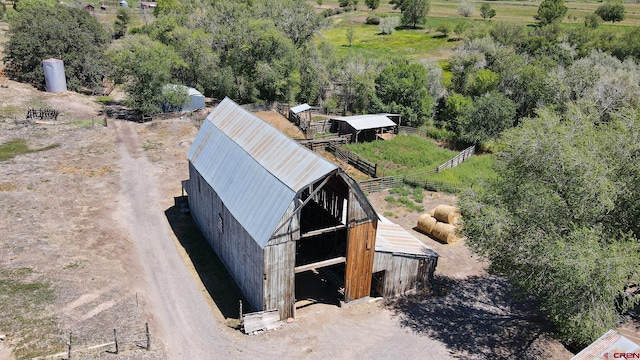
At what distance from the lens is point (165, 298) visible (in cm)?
2428

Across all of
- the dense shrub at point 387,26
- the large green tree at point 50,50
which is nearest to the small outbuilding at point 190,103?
the large green tree at point 50,50

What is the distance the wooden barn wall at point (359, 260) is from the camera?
22.7 metres

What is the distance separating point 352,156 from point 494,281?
67.0 feet

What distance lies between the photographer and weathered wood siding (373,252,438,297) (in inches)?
950

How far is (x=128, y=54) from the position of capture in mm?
51031

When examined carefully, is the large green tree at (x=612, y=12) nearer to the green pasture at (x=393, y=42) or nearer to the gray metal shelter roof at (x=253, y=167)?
the green pasture at (x=393, y=42)

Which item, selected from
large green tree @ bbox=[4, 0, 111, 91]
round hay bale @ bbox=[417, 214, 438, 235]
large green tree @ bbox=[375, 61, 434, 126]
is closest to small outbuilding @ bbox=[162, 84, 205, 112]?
large green tree @ bbox=[4, 0, 111, 91]

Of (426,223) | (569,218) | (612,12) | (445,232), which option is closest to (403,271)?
(445,232)

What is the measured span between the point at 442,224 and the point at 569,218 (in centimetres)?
1200

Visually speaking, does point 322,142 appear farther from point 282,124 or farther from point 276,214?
point 276,214

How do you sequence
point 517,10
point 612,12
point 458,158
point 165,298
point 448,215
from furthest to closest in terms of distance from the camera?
point 517,10 < point 612,12 < point 458,158 < point 448,215 < point 165,298

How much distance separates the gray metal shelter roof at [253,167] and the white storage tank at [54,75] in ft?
127

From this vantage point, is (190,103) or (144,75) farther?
(190,103)

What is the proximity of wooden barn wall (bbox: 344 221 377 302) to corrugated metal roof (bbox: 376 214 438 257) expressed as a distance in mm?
835
